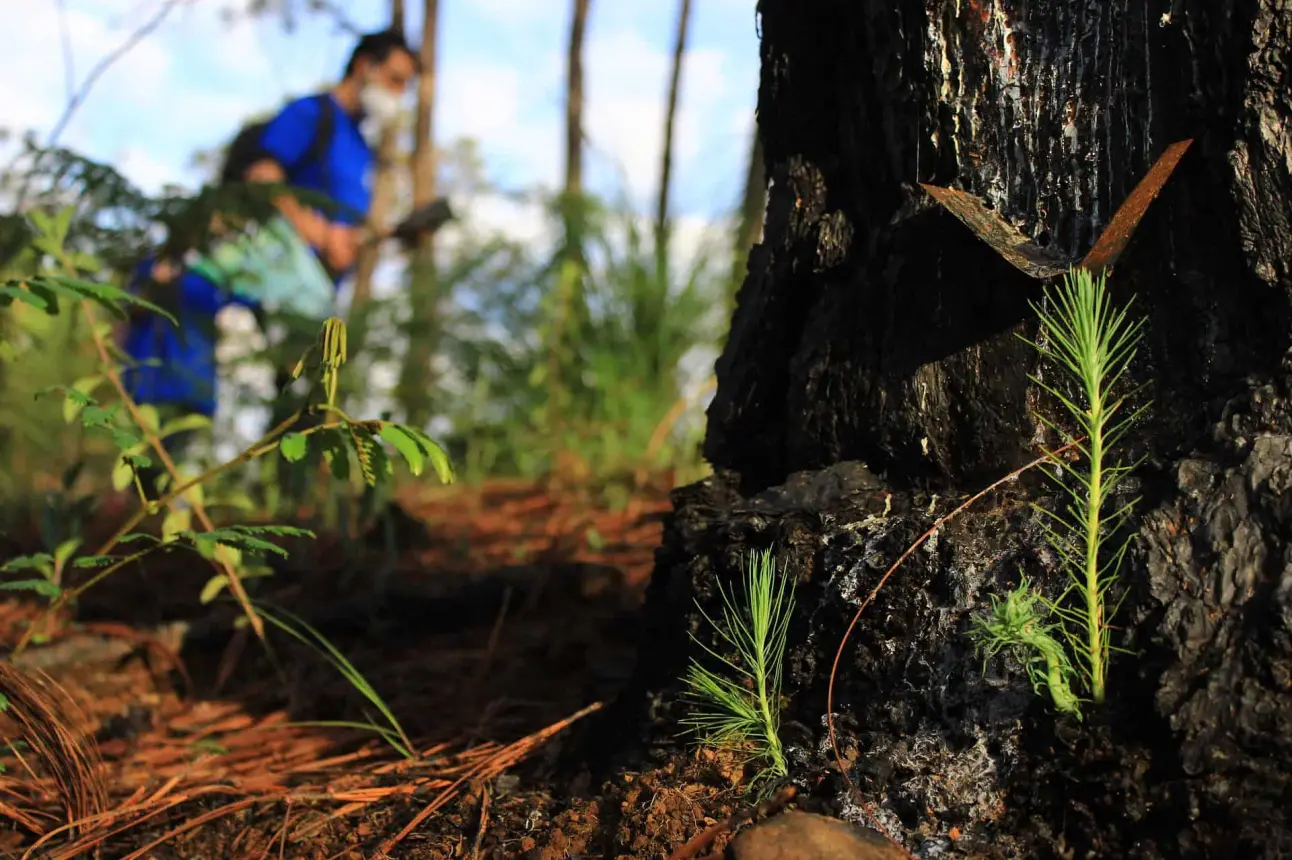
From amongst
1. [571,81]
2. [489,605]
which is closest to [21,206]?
[489,605]

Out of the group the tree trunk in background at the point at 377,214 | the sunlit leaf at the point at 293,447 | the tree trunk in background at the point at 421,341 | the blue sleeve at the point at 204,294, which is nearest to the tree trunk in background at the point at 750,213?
the tree trunk in background at the point at 421,341

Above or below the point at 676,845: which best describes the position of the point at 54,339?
above

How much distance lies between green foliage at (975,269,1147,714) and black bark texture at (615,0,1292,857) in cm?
3

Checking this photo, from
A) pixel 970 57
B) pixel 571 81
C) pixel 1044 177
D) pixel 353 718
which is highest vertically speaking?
pixel 571 81

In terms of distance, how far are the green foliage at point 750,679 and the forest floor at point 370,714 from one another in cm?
6

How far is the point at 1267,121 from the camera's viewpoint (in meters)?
1.23

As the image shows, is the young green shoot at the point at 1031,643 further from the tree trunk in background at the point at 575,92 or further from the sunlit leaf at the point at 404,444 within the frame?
the tree trunk in background at the point at 575,92

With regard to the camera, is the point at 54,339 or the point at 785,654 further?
the point at 54,339

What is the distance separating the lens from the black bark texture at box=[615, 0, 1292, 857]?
3.76 ft

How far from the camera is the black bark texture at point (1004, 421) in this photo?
115 centimetres

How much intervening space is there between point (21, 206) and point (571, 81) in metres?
5.27

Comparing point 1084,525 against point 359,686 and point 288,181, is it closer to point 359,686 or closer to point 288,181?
point 359,686

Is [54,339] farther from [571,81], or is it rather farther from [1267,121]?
[1267,121]

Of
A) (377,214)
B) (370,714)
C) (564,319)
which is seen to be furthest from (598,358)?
(377,214)
